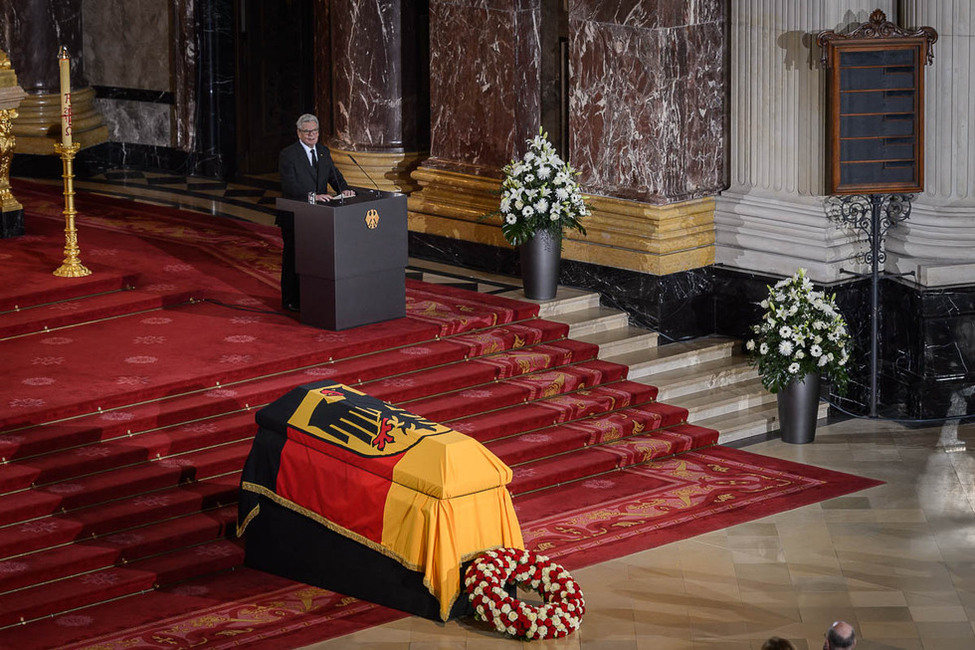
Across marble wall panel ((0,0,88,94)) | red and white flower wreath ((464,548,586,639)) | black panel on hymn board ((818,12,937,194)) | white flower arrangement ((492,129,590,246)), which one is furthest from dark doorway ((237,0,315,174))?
red and white flower wreath ((464,548,586,639))

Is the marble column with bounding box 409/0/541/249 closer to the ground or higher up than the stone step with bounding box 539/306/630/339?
higher up

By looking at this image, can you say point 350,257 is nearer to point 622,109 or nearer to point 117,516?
point 622,109

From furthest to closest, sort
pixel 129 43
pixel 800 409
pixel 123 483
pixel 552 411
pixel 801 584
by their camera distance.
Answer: pixel 129 43, pixel 800 409, pixel 552 411, pixel 123 483, pixel 801 584

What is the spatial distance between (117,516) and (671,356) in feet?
14.2

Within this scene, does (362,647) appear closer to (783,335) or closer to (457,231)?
(783,335)

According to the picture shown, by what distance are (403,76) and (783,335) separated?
445 cm

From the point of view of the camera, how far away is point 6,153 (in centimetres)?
1283

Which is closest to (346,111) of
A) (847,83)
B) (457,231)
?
(457,231)

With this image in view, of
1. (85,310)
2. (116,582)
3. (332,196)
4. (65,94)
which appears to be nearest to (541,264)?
(332,196)

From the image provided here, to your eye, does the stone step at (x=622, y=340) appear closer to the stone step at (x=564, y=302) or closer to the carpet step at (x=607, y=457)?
the stone step at (x=564, y=302)

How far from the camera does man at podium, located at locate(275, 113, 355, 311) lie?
1099 cm

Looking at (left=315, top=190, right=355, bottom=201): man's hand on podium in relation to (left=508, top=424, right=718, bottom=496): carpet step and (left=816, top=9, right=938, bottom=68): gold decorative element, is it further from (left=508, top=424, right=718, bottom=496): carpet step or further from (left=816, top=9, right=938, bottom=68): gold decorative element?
(left=816, top=9, right=938, bottom=68): gold decorative element

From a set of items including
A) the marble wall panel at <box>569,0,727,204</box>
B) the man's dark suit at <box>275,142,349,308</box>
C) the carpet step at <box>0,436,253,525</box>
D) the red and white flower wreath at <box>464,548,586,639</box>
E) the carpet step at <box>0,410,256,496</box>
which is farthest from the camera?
the marble wall panel at <box>569,0,727,204</box>

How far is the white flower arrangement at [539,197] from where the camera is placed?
11.7m
